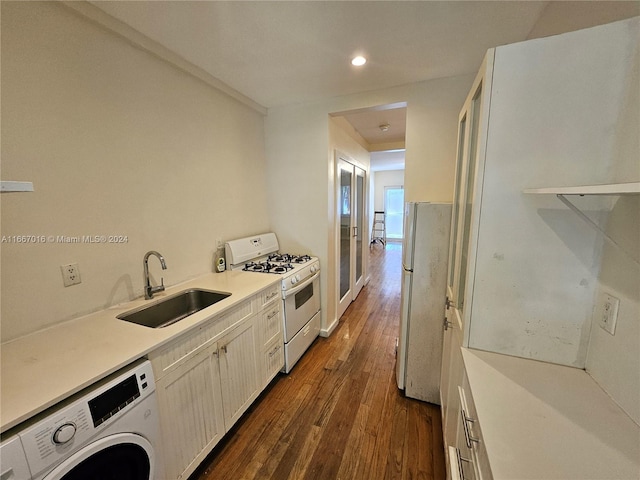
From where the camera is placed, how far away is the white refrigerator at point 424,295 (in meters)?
1.79

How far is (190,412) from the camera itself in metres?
1.35

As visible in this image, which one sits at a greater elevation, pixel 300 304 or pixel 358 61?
pixel 358 61

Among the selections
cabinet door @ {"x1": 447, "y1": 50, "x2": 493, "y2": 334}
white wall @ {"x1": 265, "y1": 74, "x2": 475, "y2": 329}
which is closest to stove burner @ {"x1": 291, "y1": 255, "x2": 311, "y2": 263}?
white wall @ {"x1": 265, "y1": 74, "x2": 475, "y2": 329}

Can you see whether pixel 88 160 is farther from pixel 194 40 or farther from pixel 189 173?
pixel 194 40

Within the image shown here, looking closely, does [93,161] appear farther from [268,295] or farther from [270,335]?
[270,335]

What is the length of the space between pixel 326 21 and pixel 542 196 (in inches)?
57.4

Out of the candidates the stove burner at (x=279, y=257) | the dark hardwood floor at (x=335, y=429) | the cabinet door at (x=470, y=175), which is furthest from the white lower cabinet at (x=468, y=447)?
the stove burner at (x=279, y=257)

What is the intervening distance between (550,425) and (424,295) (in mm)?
1147

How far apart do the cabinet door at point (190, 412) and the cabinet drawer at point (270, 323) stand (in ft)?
1.55

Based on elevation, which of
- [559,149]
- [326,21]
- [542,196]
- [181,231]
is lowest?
[181,231]

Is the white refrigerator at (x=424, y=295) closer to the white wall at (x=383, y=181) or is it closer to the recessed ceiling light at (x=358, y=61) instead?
the recessed ceiling light at (x=358, y=61)

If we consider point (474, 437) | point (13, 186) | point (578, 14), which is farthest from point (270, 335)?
point (578, 14)

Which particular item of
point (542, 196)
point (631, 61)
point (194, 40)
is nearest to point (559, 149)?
point (542, 196)

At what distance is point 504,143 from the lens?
38.2 inches
